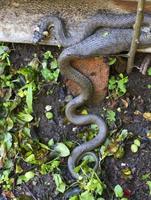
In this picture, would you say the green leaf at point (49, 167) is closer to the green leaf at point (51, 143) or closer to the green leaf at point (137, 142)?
the green leaf at point (51, 143)

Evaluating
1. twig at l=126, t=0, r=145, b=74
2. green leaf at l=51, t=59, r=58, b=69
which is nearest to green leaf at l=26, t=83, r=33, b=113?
green leaf at l=51, t=59, r=58, b=69

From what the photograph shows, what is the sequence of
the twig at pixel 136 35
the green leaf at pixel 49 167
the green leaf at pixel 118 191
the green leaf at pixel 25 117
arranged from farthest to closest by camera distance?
the green leaf at pixel 25 117
the green leaf at pixel 49 167
the green leaf at pixel 118 191
the twig at pixel 136 35

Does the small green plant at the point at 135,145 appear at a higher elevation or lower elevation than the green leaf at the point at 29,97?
lower

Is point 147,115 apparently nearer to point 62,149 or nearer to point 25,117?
point 62,149

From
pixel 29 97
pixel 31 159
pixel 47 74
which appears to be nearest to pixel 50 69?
pixel 47 74

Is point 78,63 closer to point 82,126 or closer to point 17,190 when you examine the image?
point 82,126

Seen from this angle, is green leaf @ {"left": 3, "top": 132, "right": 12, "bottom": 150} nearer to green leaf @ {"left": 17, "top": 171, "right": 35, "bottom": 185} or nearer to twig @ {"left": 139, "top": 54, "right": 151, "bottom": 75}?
green leaf @ {"left": 17, "top": 171, "right": 35, "bottom": 185}

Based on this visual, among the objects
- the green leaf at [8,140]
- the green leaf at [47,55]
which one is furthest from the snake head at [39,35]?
the green leaf at [8,140]

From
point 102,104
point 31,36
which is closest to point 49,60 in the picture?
point 31,36
